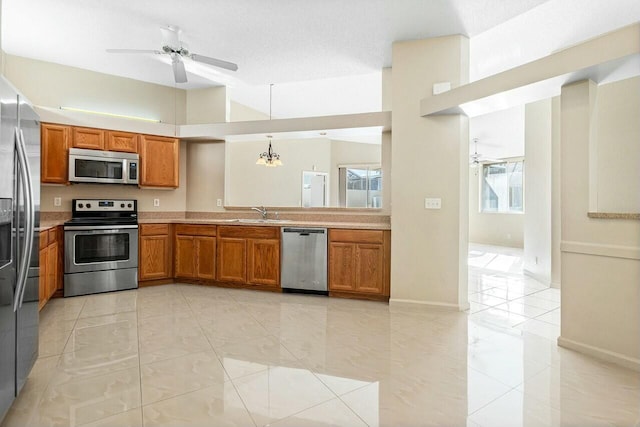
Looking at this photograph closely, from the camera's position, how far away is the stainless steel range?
13.1 ft

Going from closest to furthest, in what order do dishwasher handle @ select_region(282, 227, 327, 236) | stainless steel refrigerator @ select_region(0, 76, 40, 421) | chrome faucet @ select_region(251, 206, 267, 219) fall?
stainless steel refrigerator @ select_region(0, 76, 40, 421) → dishwasher handle @ select_region(282, 227, 327, 236) → chrome faucet @ select_region(251, 206, 267, 219)

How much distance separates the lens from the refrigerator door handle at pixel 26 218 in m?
1.74

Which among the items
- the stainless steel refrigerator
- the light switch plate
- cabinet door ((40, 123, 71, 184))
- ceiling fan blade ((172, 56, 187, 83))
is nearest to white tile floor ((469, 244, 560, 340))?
the light switch plate

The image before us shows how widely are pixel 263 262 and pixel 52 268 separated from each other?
2.20 meters

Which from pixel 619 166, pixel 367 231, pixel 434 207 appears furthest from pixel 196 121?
pixel 619 166

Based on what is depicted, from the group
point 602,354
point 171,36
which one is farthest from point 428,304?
point 171,36

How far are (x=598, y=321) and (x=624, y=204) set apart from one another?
993 mm

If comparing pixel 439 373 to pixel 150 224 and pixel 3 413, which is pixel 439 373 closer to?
pixel 3 413

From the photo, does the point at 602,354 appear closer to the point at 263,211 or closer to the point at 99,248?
the point at 263,211

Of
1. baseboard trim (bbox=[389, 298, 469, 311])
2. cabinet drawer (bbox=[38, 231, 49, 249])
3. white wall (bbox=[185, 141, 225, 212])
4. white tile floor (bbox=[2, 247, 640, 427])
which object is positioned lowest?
white tile floor (bbox=[2, 247, 640, 427])

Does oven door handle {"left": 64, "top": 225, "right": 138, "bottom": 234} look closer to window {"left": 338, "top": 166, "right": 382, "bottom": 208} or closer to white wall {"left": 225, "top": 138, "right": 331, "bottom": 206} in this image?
white wall {"left": 225, "top": 138, "right": 331, "bottom": 206}

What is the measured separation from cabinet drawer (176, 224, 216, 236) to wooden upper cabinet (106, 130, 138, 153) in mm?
1158

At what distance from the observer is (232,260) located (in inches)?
175

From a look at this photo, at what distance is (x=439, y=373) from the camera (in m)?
2.21
